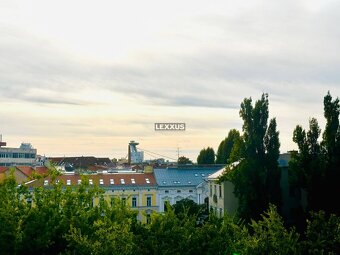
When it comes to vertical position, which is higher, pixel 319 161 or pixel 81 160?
pixel 81 160

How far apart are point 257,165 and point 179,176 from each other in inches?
1777

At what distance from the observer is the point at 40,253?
1176 inches

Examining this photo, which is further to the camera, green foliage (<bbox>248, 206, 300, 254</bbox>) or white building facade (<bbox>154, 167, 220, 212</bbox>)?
white building facade (<bbox>154, 167, 220, 212</bbox>)

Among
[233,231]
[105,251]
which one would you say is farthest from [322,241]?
[105,251]

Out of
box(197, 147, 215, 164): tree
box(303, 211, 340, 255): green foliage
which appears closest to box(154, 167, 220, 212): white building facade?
box(197, 147, 215, 164): tree

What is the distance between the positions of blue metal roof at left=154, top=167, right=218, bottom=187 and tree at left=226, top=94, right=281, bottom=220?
39.5 metres

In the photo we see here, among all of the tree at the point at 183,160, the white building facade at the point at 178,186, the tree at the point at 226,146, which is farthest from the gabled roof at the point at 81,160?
the white building facade at the point at 178,186

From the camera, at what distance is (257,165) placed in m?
45.0

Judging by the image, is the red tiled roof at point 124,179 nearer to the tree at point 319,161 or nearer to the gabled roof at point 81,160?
the tree at point 319,161

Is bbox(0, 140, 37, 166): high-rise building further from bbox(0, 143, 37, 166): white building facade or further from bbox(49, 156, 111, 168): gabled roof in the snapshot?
bbox(49, 156, 111, 168): gabled roof

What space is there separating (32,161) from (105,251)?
420ft

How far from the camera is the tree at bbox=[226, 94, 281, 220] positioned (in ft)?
145

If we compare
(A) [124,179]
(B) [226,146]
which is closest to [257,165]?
(A) [124,179]

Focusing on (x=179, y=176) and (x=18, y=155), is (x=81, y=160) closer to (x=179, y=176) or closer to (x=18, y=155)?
(x=18, y=155)
